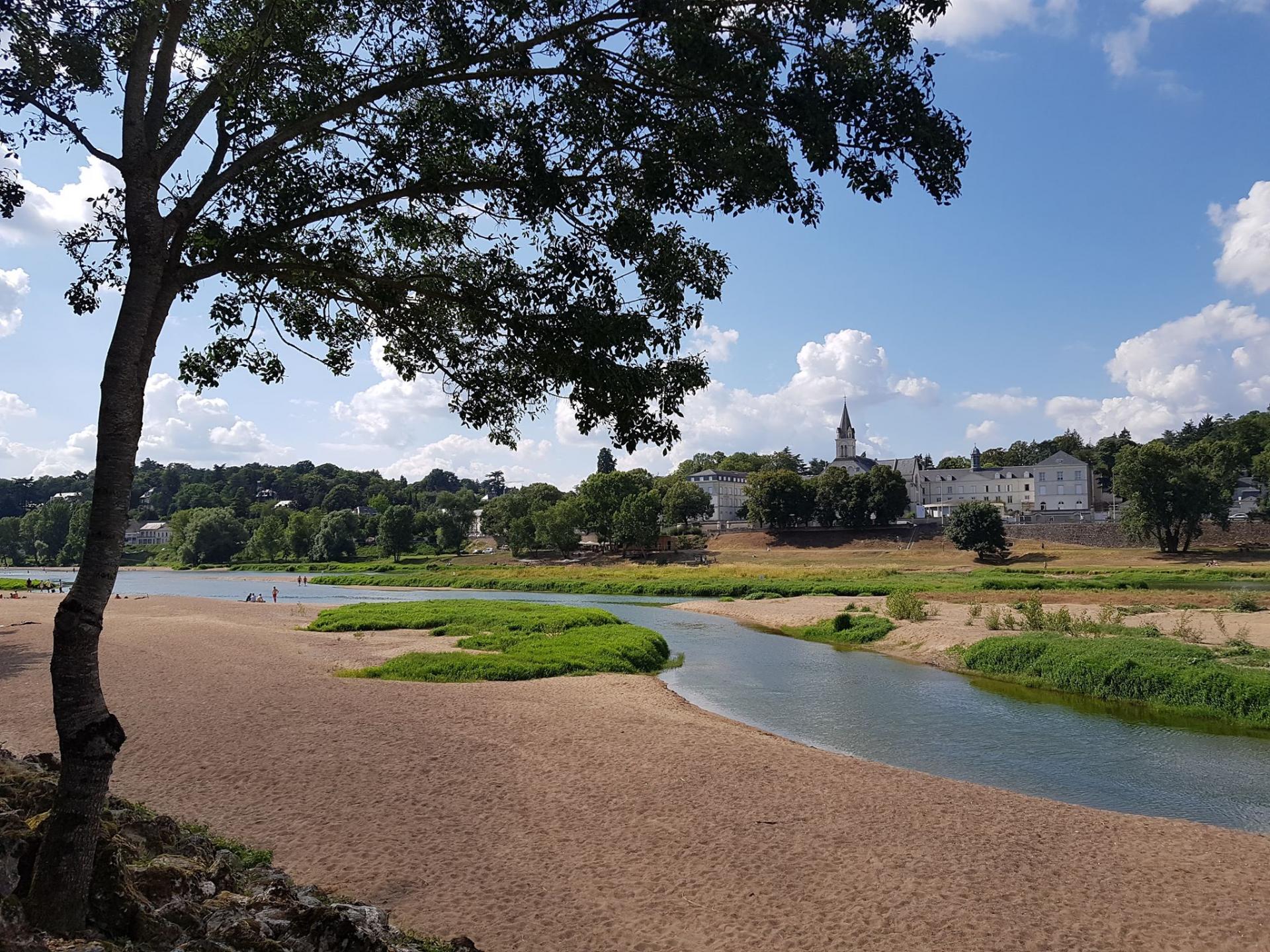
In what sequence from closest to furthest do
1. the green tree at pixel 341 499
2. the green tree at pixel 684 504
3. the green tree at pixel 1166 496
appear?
the green tree at pixel 1166 496, the green tree at pixel 684 504, the green tree at pixel 341 499

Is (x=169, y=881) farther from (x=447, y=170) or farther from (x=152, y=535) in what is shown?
(x=152, y=535)

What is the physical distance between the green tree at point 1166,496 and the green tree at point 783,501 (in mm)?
39524

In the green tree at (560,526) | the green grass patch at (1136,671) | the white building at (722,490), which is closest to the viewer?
the green grass patch at (1136,671)

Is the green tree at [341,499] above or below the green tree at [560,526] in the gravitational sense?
above

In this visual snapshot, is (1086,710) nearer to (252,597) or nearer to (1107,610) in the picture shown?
(1107,610)

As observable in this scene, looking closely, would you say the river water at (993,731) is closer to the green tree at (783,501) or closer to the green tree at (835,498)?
the green tree at (835,498)

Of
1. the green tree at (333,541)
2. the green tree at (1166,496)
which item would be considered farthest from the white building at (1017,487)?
the green tree at (333,541)

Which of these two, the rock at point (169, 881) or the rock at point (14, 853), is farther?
the rock at point (169, 881)

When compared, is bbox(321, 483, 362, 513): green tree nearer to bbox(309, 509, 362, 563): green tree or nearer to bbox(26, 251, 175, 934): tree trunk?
bbox(309, 509, 362, 563): green tree

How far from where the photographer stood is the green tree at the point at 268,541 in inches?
5069

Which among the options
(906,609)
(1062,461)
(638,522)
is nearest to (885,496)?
(638,522)

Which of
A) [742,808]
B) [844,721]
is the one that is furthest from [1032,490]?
[742,808]

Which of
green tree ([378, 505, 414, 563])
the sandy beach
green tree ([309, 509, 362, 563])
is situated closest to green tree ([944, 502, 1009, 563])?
the sandy beach

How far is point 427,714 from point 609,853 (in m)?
8.66
